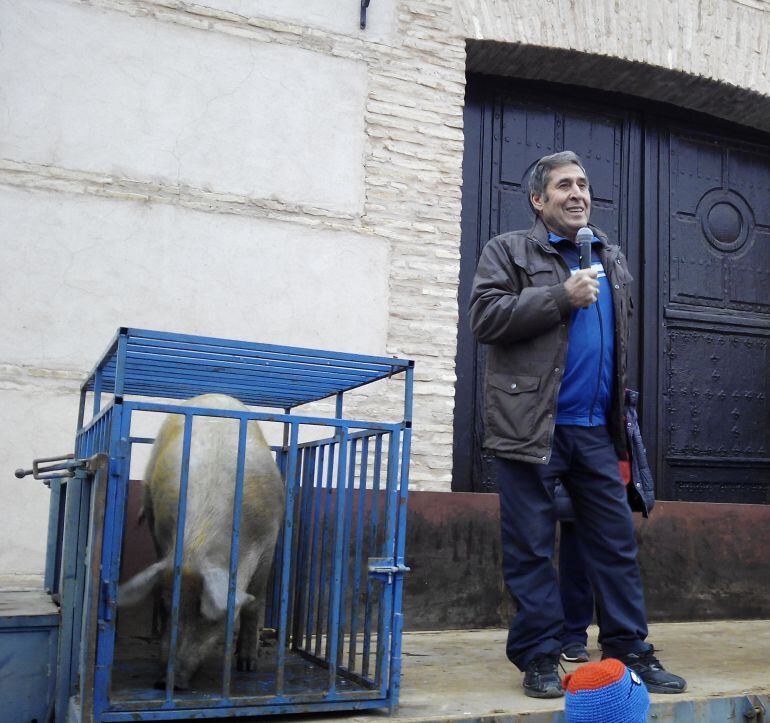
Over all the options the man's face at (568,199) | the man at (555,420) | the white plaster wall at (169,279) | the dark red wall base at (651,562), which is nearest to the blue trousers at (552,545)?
the man at (555,420)

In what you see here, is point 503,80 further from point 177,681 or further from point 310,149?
point 177,681

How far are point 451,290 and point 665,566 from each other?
7.33 ft

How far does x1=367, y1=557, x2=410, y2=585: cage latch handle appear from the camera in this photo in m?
3.35

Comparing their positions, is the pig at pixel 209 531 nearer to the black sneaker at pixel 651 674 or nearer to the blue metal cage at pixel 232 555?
the blue metal cage at pixel 232 555

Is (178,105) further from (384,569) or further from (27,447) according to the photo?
(384,569)

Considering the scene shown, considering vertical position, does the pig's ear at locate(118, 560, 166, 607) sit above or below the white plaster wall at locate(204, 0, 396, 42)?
below

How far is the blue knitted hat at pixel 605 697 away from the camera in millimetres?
2617

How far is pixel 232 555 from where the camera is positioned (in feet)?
10.4

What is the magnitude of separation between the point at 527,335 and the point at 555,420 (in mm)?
354

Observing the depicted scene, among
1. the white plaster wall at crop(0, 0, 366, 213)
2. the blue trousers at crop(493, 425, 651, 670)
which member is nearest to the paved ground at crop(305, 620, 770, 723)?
the blue trousers at crop(493, 425, 651, 670)

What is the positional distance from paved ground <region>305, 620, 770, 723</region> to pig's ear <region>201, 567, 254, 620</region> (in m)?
0.53

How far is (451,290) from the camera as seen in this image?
6109 mm

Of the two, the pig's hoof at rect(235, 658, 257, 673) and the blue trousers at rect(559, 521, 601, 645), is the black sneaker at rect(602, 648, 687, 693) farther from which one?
the pig's hoof at rect(235, 658, 257, 673)

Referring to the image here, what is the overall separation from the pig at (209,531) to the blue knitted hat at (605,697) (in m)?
1.22
